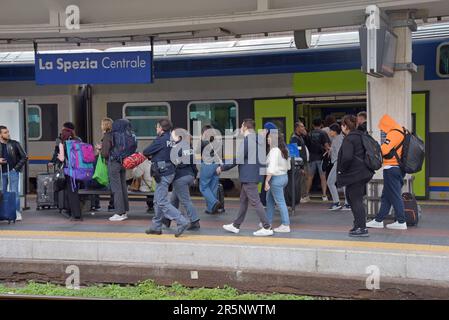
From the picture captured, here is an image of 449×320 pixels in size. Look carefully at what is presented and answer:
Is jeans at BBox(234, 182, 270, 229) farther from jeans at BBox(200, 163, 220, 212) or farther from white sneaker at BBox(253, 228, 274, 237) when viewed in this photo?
jeans at BBox(200, 163, 220, 212)

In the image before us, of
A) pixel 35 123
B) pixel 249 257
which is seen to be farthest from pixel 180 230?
pixel 35 123

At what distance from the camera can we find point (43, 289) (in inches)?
273

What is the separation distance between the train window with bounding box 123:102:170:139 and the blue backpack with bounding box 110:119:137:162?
355 centimetres

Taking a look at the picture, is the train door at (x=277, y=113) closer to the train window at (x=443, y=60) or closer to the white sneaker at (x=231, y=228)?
the train window at (x=443, y=60)

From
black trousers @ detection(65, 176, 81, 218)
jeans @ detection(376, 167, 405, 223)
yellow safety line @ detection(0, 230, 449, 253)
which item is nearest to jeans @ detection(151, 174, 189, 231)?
yellow safety line @ detection(0, 230, 449, 253)

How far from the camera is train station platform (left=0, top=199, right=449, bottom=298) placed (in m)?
6.24

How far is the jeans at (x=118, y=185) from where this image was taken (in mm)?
8930

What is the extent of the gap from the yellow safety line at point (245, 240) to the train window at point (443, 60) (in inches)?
191

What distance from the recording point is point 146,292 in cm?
676

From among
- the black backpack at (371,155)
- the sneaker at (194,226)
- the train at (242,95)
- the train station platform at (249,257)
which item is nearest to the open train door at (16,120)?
the train station platform at (249,257)

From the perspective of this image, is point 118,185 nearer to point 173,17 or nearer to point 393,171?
point 173,17

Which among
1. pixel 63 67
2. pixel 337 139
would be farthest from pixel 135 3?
pixel 337 139
